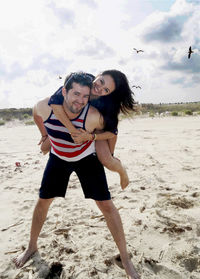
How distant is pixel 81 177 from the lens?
7.49 feet

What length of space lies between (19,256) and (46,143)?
117 cm

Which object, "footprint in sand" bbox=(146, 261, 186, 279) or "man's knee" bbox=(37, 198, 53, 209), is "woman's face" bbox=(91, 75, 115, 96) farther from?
"footprint in sand" bbox=(146, 261, 186, 279)

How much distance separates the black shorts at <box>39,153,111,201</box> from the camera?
2213 mm

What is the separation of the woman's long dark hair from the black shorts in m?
0.36

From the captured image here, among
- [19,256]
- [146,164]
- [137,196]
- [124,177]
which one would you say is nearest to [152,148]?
[146,164]

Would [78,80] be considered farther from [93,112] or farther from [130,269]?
[130,269]

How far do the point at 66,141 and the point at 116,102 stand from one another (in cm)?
63

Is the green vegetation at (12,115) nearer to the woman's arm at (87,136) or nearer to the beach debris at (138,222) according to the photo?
the beach debris at (138,222)

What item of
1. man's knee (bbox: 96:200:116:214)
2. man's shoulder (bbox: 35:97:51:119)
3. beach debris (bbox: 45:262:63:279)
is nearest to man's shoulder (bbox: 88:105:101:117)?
man's shoulder (bbox: 35:97:51:119)

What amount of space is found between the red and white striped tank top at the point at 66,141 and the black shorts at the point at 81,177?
7 centimetres

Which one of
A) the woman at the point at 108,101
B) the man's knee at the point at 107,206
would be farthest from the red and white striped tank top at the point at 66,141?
the man's knee at the point at 107,206

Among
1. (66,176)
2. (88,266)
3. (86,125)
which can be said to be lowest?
(88,266)

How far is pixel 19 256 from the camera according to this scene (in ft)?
8.06

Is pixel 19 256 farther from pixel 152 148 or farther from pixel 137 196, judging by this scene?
pixel 152 148
